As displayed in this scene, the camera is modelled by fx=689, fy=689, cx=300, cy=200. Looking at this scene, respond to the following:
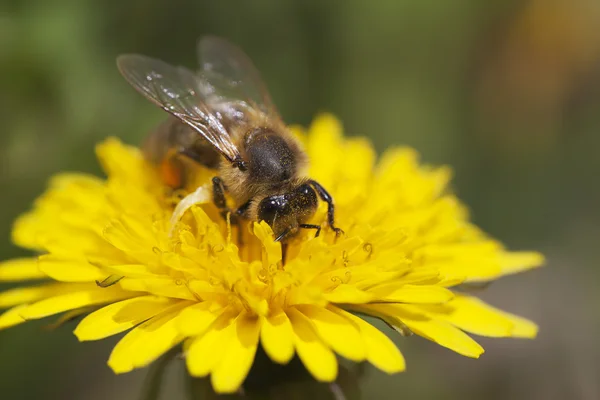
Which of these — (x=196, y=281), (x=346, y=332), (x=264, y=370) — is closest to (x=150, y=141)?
(x=196, y=281)

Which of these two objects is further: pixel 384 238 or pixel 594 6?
pixel 594 6

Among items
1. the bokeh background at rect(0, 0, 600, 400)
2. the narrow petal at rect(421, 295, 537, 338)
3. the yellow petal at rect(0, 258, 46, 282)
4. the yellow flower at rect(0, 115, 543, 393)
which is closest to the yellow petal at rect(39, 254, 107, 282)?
the yellow flower at rect(0, 115, 543, 393)

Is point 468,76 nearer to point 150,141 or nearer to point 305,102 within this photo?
point 305,102

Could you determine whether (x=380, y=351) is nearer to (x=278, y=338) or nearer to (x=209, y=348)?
(x=278, y=338)

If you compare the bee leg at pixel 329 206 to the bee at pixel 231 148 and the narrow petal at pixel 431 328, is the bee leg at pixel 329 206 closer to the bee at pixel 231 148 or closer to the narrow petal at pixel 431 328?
the bee at pixel 231 148

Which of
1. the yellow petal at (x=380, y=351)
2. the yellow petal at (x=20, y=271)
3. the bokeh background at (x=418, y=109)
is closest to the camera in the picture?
the yellow petal at (x=380, y=351)

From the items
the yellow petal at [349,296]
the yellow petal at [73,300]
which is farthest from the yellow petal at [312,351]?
the yellow petal at [73,300]

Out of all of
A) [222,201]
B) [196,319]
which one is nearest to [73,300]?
[196,319]

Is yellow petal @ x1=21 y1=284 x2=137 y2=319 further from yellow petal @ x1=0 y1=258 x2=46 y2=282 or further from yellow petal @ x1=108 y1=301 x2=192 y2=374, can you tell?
yellow petal @ x1=0 y1=258 x2=46 y2=282

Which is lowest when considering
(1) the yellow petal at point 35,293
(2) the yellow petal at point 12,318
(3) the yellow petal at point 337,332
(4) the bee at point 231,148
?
(2) the yellow petal at point 12,318
